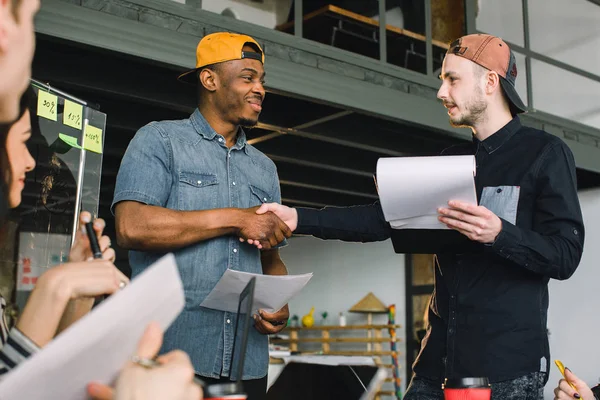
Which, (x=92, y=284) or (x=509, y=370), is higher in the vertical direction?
(x=92, y=284)

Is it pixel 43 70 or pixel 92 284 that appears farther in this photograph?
pixel 43 70

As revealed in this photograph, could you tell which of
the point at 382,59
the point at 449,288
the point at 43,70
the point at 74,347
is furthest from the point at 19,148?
the point at 382,59

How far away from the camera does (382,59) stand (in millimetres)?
5238

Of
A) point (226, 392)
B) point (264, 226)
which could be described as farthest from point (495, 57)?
point (226, 392)

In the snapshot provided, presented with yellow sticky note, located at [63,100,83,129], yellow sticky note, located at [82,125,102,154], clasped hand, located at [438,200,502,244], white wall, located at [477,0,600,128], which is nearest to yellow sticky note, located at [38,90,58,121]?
yellow sticky note, located at [63,100,83,129]

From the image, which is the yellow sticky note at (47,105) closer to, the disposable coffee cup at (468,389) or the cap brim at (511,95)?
the cap brim at (511,95)

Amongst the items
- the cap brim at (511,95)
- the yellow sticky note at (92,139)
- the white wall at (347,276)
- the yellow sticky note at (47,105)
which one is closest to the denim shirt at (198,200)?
the yellow sticky note at (47,105)

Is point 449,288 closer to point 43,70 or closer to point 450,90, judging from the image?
point 450,90

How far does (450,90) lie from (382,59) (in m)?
3.31

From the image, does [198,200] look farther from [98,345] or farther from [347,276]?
[347,276]

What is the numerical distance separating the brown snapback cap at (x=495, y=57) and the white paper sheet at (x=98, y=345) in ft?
4.93

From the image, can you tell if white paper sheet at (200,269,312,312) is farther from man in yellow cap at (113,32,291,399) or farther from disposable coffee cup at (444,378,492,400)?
disposable coffee cup at (444,378,492,400)

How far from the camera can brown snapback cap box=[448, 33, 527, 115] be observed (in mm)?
1982

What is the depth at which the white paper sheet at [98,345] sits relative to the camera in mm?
641
